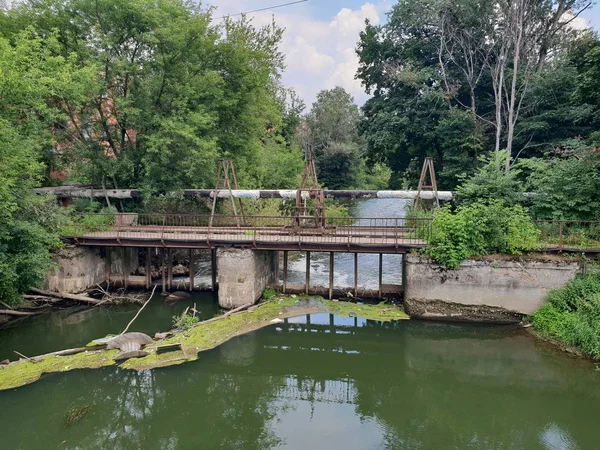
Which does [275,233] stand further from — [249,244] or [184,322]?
[184,322]

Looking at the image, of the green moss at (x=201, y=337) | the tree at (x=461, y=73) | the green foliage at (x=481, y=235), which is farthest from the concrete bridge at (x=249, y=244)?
the tree at (x=461, y=73)

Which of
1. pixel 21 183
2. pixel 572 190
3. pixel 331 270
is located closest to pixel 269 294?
pixel 331 270

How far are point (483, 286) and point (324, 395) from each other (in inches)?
282

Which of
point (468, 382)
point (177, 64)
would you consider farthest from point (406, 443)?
point (177, 64)

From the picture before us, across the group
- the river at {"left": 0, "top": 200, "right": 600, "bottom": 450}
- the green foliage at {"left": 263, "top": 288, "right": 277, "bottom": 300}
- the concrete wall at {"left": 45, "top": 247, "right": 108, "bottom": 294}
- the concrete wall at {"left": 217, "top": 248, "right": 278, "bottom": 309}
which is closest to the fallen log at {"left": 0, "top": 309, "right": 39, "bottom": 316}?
the river at {"left": 0, "top": 200, "right": 600, "bottom": 450}

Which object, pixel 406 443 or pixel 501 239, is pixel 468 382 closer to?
pixel 406 443

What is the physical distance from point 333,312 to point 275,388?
476 centimetres

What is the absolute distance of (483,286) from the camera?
1455 cm

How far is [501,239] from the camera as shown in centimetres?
1436

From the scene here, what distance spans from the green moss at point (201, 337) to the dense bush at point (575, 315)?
4.65 metres

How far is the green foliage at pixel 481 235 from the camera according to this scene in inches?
565

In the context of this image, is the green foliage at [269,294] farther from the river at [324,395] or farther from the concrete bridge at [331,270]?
the river at [324,395]

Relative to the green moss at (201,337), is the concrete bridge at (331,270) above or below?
above

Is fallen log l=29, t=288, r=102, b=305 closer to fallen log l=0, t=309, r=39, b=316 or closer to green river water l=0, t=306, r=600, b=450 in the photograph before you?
fallen log l=0, t=309, r=39, b=316
